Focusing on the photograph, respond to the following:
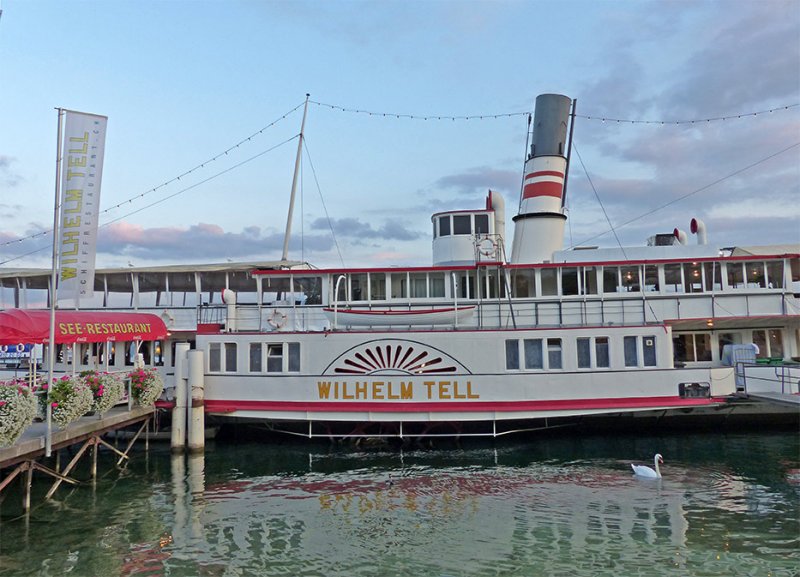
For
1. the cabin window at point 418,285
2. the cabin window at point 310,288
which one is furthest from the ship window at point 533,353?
the cabin window at point 310,288

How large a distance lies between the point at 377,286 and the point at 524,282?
5.37m

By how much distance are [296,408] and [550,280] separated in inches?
395

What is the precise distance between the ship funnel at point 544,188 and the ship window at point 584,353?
228 inches

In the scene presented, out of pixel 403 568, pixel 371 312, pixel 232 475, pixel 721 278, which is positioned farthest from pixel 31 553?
pixel 721 278

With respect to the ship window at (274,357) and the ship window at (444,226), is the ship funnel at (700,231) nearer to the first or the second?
the ship window at (444,226)

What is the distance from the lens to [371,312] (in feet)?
61.4

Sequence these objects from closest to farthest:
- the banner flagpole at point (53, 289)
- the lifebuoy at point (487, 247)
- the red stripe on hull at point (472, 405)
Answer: the banner flagpole at point (53, 289) < the red stripe on hull at point (472, 405) < the lifebuoy at point (487, 247)

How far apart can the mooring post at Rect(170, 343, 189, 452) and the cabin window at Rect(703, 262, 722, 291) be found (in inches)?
729

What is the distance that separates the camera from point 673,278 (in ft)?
66.8

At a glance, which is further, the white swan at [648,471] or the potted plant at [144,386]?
the potted plant at [144,386]

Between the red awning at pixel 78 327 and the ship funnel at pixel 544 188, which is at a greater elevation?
the ship funnel at pixel 544 188

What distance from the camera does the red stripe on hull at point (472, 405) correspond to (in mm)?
17516

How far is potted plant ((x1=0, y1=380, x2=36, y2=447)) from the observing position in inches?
438

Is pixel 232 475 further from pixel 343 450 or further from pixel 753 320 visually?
pixel 753 320
